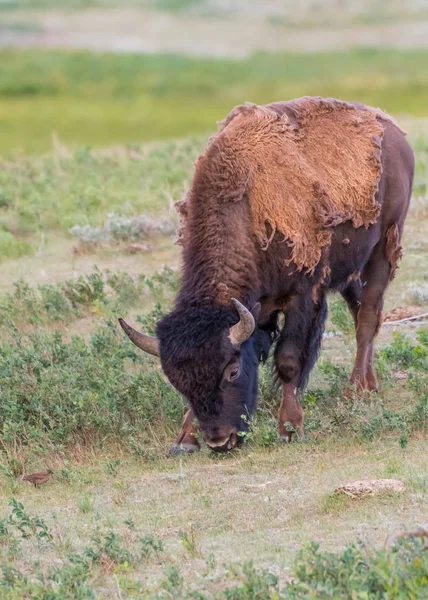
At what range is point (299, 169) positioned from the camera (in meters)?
7.84

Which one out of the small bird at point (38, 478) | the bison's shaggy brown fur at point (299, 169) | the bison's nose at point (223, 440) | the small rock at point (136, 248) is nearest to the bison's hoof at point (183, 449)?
the bison's nose at point (223, 440)

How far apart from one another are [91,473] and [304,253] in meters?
2.06

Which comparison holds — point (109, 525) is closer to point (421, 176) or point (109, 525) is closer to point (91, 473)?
point (91, 473)

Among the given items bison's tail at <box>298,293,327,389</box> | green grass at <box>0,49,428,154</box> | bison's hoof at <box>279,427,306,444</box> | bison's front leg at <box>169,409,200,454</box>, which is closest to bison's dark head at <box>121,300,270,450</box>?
bison's hoof at <box>279,427,306,444</box>

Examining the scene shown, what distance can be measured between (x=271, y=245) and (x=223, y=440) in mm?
1359

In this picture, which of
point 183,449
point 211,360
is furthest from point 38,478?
point 211,360

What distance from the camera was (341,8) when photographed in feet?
243

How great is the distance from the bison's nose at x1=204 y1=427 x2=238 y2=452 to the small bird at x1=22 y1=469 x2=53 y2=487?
3.49 feet

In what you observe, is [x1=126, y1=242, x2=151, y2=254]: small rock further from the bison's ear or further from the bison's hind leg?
the bison's ear

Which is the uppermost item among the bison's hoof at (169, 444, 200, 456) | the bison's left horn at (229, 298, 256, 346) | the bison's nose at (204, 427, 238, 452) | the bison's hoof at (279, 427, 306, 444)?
the bison's left horn at (229, 298, 256, 346)

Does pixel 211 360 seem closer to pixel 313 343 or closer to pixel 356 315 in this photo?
pixel 313 343

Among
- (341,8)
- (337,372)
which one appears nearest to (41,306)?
(337,372)

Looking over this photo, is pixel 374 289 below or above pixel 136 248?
above

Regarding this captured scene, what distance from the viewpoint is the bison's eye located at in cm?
718
